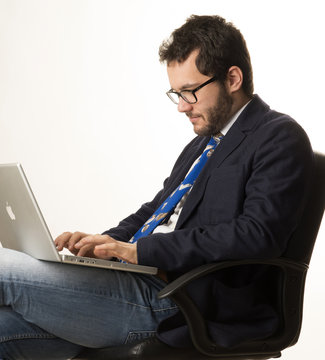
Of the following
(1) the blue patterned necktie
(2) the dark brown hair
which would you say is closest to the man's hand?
(1) the blue patterned necktie

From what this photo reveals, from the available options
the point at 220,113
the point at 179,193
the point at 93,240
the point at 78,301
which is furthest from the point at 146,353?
the point at 220,113

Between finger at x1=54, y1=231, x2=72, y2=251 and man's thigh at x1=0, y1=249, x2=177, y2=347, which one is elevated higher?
finger at x1=54, y1=231, x2=72, y2=251

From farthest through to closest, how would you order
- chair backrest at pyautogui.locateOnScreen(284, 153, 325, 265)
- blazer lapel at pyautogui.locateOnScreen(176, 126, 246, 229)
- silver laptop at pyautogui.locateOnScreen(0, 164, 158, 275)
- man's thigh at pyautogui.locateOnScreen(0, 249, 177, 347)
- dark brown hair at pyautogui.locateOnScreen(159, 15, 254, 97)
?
dark brown hair at pyautogui.locateOnScreen(159, 15, 254, 97)
blazer lapel at pyautogui.locateOnScreen(176, 126, 246, 229)
chair backrest at pyautogui.locateOnScreen(284, 153, 325, 265)
man's thigh at pyautogui.locateOnScreen(0, 249, 177, 347)
silver laptop at pyautogui.locateOnScreen(0, 164, 158, 275)

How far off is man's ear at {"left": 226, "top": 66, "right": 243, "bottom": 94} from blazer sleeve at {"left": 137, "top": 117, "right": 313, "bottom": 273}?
0.31m

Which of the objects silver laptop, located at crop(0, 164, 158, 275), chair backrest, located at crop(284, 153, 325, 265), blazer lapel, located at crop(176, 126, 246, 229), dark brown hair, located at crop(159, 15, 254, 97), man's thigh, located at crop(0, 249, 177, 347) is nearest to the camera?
silver laptop, located at crop(0, 164, 158, 275)

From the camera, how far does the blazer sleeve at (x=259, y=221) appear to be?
168cm

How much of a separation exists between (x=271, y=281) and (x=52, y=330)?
0.67 metres

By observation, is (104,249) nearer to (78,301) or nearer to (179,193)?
(78,301)

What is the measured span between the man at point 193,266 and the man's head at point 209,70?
0.15 meters

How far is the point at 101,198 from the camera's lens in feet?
12.9

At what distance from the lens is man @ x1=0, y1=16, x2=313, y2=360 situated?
1682 mm

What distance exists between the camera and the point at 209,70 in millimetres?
2018

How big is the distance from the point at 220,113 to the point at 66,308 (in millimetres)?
832

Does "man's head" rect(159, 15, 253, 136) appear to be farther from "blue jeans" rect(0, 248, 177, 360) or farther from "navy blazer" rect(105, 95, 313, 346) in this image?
"blue jeans" rect(0, 248, 177, 360)
